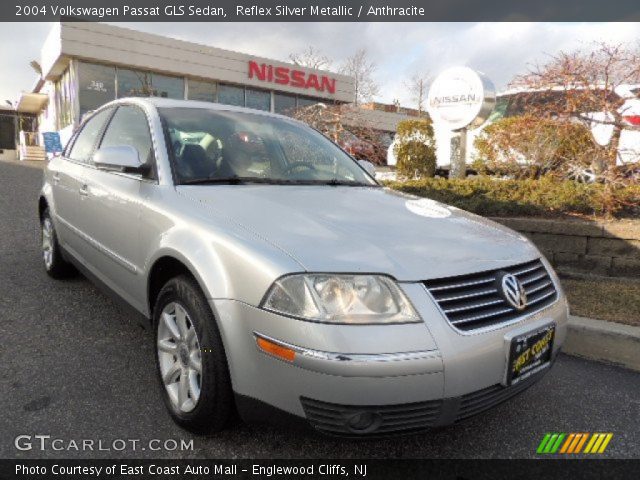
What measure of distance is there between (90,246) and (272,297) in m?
2.04

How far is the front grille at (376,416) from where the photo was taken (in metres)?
1.71

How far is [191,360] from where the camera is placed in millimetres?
2148

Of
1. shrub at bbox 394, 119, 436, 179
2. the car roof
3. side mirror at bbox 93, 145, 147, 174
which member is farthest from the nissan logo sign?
side mirror at bbox 93, 145, 147, 174

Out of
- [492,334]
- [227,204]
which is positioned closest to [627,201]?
[492,334]

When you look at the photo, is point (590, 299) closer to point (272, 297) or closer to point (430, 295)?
point (430, 295)

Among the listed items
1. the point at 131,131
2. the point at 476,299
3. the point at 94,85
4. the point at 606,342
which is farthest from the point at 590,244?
the point at 94,85

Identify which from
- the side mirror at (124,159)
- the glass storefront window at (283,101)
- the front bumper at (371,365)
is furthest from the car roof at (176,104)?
the glass storefront window at (283,101)

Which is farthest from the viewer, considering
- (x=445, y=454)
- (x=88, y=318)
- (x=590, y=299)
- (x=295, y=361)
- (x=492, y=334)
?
(x=590, y=299)

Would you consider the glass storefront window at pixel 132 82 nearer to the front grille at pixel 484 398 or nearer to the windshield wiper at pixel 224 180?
the windshield wiper at pixel 224 180

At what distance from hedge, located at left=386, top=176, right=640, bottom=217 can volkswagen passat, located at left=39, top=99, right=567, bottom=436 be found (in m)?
2.82

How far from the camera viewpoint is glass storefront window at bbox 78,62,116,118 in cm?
1756

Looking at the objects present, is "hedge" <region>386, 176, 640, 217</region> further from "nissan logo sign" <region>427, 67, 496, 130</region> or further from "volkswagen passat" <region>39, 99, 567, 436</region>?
"volkswagen passat" <region>39, 99, 567, 436</region>

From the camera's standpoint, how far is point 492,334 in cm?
184

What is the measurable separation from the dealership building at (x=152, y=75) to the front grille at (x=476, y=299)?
13.2 metres
